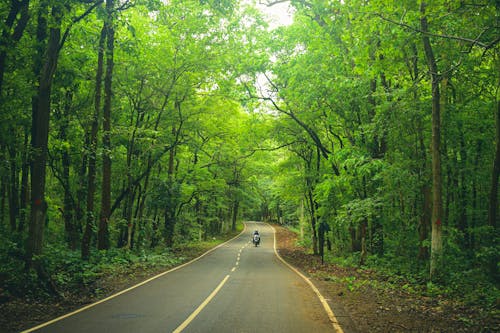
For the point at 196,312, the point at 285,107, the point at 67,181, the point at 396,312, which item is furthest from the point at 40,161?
the point at 285,107

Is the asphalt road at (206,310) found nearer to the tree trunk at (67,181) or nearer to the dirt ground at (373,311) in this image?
the dirt ground at (373,311)

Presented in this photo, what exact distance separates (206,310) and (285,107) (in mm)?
14808

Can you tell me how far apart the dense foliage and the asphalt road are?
2851mm

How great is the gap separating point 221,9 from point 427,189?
10249mm

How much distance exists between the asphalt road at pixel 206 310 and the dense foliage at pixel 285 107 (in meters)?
2.85

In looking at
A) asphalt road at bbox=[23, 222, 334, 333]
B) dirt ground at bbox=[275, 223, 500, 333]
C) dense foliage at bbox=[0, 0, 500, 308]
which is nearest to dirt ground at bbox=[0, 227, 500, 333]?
dirt ground at bbox=[275, 223, 500, 333]

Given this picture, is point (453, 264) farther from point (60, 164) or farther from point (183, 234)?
point (183, 234)

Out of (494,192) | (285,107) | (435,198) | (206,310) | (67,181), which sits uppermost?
(285,107)

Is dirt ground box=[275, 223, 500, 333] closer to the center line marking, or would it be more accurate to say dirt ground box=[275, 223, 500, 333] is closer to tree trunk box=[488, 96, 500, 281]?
the center line marking

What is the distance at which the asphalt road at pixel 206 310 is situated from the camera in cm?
705

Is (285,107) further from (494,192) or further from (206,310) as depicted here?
(206,310)

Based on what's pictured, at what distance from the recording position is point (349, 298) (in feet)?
34.6

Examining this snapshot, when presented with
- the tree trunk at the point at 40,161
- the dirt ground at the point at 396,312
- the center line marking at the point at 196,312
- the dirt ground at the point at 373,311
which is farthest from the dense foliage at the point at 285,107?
the center line marking at the point at 196,312

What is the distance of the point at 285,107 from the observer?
21.2 meters
